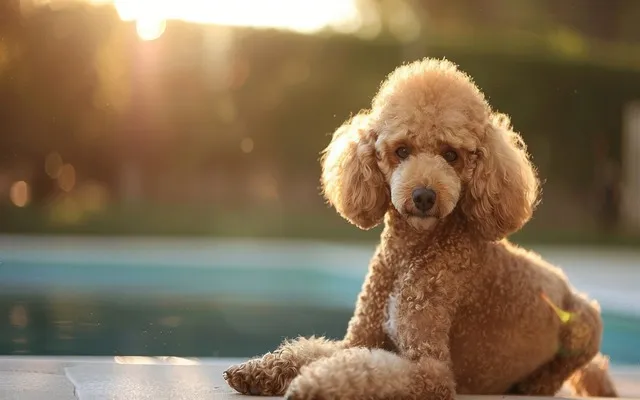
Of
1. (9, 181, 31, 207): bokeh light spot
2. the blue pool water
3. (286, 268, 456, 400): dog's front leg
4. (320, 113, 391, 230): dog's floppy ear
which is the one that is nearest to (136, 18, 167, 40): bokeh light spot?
(9, 181, 31, 207): bokeh light spot

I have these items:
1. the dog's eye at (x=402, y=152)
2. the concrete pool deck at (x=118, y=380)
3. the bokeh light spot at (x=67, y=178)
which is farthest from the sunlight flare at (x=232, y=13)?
the dog's eye at (x=402, y=152)

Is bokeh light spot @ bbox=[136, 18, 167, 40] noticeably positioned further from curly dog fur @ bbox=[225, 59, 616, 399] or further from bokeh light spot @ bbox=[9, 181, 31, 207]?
curly dog fur @ bbox=[225, 59, 616, 399]

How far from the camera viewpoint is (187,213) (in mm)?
10711

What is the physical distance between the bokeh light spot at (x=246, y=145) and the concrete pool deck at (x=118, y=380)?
7.28 metres

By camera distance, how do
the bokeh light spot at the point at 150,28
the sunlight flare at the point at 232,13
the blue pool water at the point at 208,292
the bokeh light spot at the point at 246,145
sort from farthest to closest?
the bokeh light spot at the point at 246,145, the bokeh light spot at the point at 150,28, the sunlight flare at the point at 232,13, the blue pool water at the point at 208,292

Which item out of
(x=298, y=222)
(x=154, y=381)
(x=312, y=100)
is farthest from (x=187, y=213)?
(x=154, y=381)

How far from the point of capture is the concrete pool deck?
7.68 feet

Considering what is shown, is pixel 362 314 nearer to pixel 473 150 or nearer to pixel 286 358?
pixel 286 358

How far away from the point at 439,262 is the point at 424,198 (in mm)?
283

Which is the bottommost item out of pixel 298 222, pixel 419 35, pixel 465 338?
pixel 465 338

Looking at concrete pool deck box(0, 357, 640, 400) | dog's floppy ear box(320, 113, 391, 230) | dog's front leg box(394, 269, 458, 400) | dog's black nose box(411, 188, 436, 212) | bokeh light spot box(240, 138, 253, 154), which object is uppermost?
bokeh light spot box(240, 138, 253, 154)

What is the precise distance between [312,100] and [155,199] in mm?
2301

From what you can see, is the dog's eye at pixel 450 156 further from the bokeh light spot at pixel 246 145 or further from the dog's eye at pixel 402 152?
the bokeh light spot at pixel 246 145

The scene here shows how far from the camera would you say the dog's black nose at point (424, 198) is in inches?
82.7
